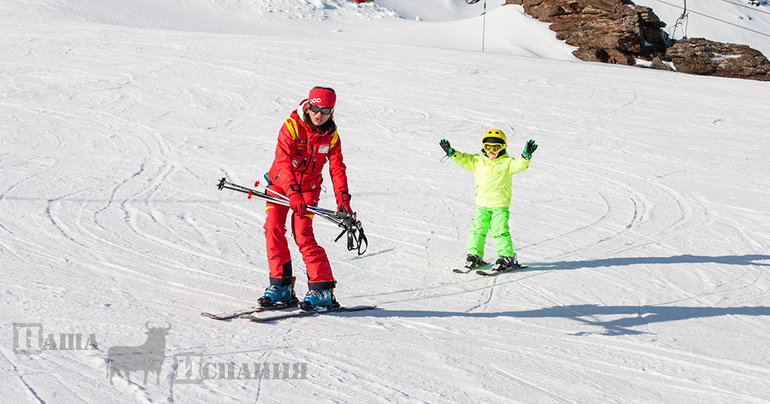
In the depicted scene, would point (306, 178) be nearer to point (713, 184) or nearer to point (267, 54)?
point (713, 184)

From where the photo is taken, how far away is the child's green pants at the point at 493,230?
20.0 ft

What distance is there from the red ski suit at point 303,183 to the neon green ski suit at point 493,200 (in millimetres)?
1978

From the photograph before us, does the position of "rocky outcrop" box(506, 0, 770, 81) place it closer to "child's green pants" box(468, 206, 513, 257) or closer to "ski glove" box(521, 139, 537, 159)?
"child's green pants" box(468, 206, 513, 257)

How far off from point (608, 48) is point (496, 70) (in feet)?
23.8

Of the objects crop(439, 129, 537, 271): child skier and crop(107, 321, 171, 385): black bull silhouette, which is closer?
crop(107, 321, 171, 385): black bull silhouette

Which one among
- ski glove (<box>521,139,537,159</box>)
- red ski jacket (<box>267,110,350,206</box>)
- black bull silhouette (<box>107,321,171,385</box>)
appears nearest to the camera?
black bull silhouette (<box>107,321,171,385</box>)

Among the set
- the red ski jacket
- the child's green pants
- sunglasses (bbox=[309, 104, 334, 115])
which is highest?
sunglasses (bbox=[309, 104, 334, 115])

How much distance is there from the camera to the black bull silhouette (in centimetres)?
330

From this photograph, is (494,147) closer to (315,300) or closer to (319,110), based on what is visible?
(319,110)

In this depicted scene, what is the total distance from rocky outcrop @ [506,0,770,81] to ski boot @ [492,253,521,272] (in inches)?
679

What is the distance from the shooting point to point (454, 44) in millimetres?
22688

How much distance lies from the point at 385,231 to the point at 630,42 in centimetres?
1836

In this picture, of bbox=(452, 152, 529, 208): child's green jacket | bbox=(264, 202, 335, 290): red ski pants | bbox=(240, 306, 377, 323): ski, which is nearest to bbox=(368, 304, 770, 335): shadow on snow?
bbox=(240, 306, 377, 323): ski

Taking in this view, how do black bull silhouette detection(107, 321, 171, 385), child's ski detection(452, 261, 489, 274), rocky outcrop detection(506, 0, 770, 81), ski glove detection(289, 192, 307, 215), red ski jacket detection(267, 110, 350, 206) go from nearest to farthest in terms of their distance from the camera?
black bull silhouette detection(107, 321, 171, 385)
ski glove detection(289, 192, 307, 215)
red ski jacket detection(267, 110, 350, 206)
child's ski detection(452, 261, 489, 274)
rocky outcrop detection(506, 0, 770, 81)
